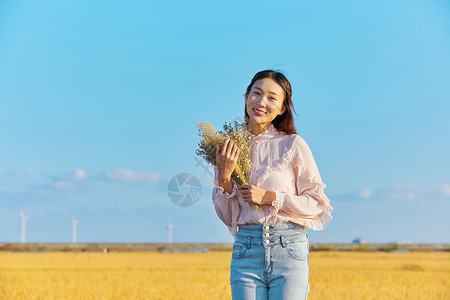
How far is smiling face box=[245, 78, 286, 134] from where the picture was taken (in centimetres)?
438

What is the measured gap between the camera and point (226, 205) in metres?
4.40

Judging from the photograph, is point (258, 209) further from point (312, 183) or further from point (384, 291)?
point (384, 291)

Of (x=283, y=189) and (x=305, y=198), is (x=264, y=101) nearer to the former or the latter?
(x=283, y=189)

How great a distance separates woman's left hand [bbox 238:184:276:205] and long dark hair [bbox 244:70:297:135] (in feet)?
2.02

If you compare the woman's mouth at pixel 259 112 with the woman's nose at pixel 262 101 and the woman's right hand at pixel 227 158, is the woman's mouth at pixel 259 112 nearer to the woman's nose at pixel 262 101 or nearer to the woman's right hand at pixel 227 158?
the woman's nose at pixel 262 101

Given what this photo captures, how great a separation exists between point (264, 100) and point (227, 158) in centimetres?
58

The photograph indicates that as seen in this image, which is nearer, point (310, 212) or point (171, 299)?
point (310, 212)

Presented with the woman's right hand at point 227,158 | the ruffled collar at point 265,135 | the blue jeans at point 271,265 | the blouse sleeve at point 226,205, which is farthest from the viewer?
the ruffled collar at point 265,135

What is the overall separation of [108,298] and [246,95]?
1095 centimetres

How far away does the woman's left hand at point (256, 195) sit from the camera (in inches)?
160

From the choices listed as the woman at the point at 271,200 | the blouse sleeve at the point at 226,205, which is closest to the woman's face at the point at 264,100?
the woman at the point at 271,200

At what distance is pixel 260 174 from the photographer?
4270mm

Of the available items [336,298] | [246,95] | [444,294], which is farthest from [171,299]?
[246,95]

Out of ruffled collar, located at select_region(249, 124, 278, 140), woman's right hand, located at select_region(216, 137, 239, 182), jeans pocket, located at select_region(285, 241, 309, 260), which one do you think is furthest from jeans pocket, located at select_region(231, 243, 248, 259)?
ruffled collar, located at select_region(249, 124, 278, 140)
